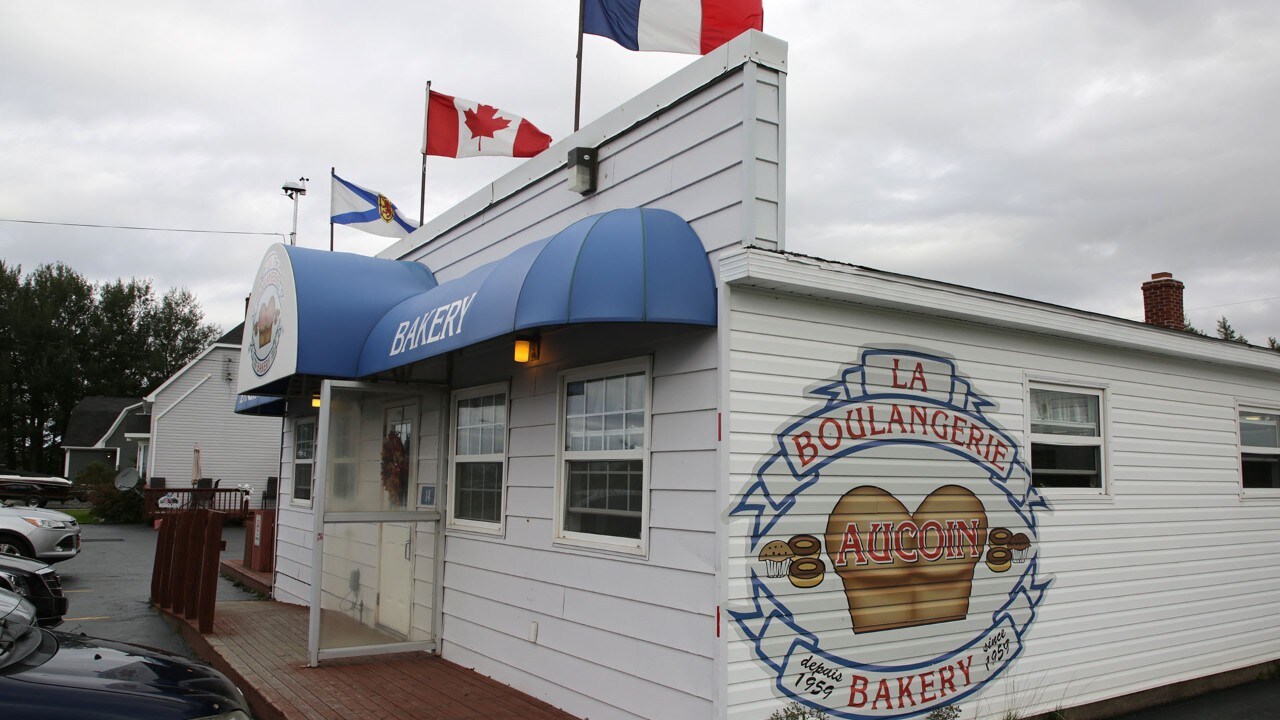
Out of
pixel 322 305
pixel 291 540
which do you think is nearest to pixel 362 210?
pixel 291 540

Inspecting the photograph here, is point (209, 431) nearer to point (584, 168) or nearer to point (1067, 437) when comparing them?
point (584, 168)

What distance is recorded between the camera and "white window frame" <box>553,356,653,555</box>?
216 inches

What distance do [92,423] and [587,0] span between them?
46.6 meters

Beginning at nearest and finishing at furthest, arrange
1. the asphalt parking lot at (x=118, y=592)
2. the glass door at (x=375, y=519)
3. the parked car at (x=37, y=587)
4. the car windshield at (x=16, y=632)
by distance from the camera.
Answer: the car windshield at (x=16, y=632) → the glass door at (x=375, y=519) → the parked car at (x=37, y=587) → the asphalt parking lot at (x=118, y=592)

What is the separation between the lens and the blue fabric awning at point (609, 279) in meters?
5.02

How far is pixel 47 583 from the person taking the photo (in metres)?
9.05

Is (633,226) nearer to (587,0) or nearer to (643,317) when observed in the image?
(643,317)

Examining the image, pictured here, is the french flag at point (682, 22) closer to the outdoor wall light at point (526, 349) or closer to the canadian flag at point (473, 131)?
the outdoor wall light at point (526, 349)

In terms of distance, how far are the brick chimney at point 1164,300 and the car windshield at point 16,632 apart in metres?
11.0

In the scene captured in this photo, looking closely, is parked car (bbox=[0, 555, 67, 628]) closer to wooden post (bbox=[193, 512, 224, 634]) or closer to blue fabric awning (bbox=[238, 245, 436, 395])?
wooden post (bbox=[193, 512, 224, 634])

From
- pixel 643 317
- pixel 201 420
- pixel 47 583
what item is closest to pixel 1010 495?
pixel 643 317

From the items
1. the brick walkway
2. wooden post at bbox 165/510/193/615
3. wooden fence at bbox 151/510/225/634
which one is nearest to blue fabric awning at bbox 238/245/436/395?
wooden fence at bbox 151/510/225/634

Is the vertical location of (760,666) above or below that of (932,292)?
below

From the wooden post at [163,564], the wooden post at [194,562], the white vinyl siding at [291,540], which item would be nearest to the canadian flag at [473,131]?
the white vinyl siding at [291,540]
